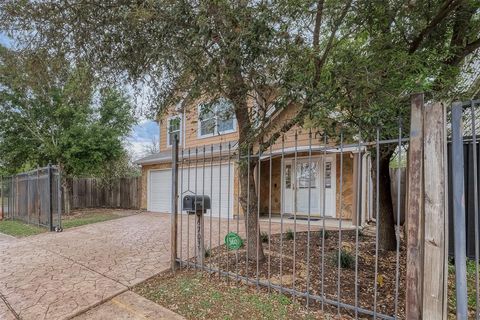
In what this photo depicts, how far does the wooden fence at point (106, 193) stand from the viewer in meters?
16.6

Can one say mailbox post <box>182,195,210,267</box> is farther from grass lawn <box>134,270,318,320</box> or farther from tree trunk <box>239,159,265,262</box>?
tree trunk <box>239,159,265,262</box>

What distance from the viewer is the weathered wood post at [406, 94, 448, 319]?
99.5 inches

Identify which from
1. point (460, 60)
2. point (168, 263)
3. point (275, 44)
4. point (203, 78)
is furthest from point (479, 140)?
point (168, 263)

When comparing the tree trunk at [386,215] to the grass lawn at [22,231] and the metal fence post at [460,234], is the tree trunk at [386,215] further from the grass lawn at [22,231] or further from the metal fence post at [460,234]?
the grass lawn at [22,231]

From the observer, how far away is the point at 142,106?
559 centimetres

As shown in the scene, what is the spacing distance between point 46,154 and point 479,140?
14.1m

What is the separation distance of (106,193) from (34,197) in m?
6.91

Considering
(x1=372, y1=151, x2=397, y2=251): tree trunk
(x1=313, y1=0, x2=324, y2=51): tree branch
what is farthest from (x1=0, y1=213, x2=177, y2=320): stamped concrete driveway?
(x1=372, y1=151, x2=397, y2=251): tree trunk

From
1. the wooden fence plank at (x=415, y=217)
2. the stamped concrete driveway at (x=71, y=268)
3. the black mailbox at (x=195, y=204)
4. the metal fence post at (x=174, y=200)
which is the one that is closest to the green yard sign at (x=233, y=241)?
the black mailbox at (x=195, y=204)

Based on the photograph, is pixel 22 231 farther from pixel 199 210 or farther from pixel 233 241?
pixel 233 241

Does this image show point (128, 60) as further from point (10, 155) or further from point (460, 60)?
point (10, 155)

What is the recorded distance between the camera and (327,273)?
4.60m

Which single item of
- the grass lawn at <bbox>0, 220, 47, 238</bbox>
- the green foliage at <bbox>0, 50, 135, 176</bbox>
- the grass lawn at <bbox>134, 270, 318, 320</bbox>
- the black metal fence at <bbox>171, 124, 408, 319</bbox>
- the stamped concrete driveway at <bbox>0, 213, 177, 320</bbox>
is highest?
the green foliage at <bbox>0, 50, 135, 176</bbox>

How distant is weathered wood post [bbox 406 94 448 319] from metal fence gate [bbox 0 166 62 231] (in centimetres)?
959
